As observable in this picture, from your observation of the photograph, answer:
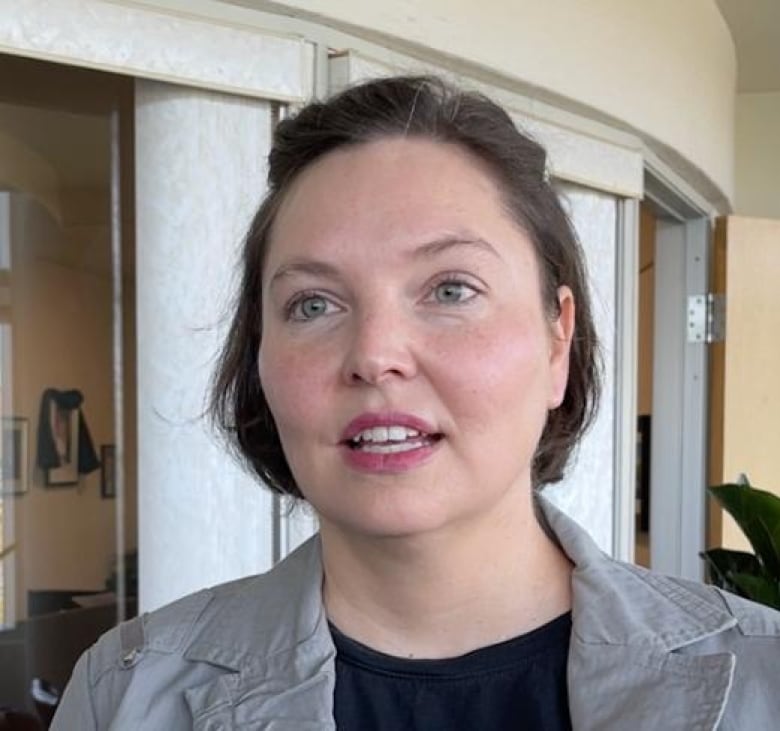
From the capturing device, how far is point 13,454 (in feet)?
5.63

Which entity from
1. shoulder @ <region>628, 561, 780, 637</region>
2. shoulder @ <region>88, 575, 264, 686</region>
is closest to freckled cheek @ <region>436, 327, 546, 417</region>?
shoulder @ <region>628, 561, 780, 637</region>

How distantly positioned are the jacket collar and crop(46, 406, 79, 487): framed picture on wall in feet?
3.04

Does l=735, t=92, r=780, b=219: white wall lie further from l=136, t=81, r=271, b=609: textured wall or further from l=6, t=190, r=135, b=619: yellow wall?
l=136, t=81, r=271, b=609: textured wall

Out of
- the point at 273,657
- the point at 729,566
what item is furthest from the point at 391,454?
the point at 729,566

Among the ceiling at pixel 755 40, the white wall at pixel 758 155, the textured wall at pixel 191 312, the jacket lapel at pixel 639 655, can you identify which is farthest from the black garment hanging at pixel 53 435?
the white wall at pixel 758 155

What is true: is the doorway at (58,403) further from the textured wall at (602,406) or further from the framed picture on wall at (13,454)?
the textured wall at (602,406)

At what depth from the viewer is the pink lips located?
696 mm

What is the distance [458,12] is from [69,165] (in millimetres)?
673

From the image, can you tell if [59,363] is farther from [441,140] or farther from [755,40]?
[755,40]

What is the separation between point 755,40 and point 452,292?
2.29m

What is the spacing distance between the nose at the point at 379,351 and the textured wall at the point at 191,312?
54 centimetres

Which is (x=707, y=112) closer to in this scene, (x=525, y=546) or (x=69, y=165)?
(x=69, y=165)

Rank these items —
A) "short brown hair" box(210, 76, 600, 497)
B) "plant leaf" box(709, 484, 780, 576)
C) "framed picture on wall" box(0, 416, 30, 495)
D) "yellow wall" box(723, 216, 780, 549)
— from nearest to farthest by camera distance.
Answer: "short brown hair" box(210, 76, 600, 497)
"plant leaf" box(709, 484, 780, 576)
"framed picture on wall" box(0, 416, 30, 495)
"yellow wall" box(723, 216, 780, 549)

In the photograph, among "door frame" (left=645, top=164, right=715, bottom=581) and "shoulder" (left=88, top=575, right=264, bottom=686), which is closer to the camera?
"shoulder" (left=88, top=575, right=264, bottom=686)
